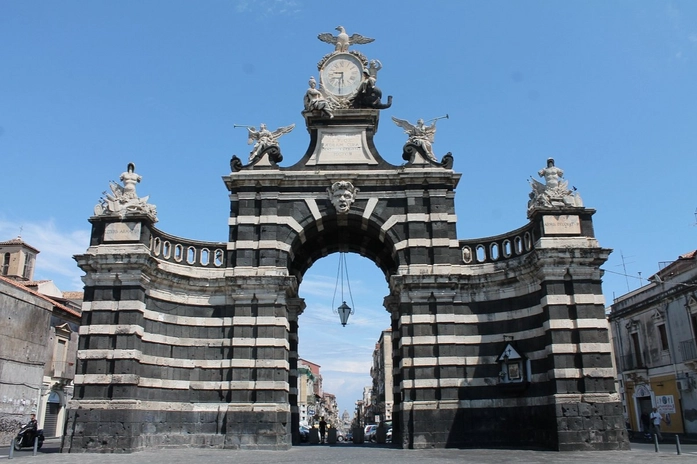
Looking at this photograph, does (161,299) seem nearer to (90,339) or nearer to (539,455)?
(90,339)

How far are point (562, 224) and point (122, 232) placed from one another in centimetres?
1705

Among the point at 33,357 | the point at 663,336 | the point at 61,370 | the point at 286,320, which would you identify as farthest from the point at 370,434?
the point at 286,320

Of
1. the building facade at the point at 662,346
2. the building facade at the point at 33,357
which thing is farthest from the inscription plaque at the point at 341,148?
the building facade at the point at 33,357

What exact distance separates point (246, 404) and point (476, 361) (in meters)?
9.22

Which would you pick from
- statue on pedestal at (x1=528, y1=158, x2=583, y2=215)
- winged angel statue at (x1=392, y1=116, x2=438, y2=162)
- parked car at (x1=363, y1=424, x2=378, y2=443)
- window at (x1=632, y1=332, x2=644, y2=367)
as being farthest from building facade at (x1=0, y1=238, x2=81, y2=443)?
window at (x1=632, y1=332, x2=644, y2=367)

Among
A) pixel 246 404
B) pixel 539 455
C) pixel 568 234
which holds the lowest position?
pixel 539 455

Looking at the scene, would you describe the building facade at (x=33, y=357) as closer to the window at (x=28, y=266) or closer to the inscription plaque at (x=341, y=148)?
the window at (x=28, y=266)

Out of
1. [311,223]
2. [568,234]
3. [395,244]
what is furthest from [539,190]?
[311,223]

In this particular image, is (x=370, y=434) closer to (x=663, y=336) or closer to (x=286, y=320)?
(x=663, y=336)

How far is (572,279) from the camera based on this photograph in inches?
940

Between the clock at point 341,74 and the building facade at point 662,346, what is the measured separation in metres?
18.0

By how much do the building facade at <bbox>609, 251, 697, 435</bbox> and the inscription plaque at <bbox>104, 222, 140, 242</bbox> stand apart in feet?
81.4

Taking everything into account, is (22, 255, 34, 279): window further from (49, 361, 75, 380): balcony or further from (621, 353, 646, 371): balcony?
(621, 353, 646, 371): balcony

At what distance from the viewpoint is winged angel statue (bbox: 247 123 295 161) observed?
27781 mm
